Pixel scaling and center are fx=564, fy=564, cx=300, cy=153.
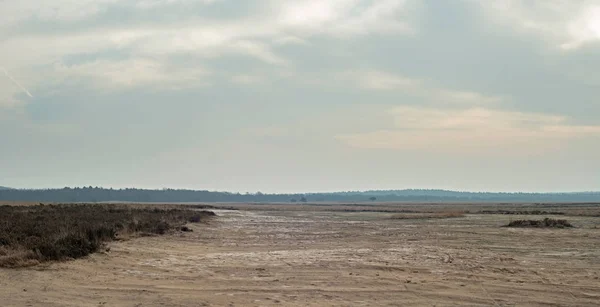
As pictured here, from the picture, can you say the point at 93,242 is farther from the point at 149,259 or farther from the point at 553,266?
the point at 553,266

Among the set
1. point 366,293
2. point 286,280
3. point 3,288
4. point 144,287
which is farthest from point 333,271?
point 3,288

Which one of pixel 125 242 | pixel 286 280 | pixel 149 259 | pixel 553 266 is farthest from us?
pixel 125 242

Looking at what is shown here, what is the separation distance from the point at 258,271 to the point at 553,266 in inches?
343

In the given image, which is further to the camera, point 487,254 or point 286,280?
point 487,254

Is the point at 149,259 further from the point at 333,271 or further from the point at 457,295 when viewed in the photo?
the point at 457,295

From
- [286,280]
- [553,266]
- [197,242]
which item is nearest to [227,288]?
[286,280]

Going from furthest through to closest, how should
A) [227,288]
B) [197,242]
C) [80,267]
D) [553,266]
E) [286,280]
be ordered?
[197,242] < [553,266] < [80,267] < [286,280] < [227,288]

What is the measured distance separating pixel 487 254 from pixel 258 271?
918 centimetres

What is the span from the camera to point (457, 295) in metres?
11.9

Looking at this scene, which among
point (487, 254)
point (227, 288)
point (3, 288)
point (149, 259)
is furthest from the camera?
point (487, 254)

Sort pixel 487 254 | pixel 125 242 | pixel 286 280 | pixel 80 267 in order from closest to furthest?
pixel 286 280, pixel 80 267, pixel 487 254, pixel 125 242

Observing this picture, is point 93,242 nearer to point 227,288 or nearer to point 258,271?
point 258,271

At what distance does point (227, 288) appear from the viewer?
1259 cm

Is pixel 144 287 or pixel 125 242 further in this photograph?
pixel 125 242
